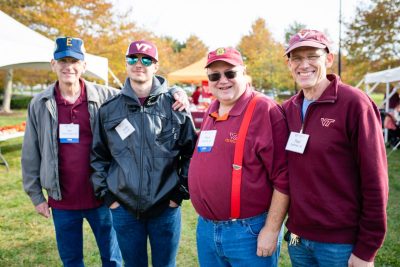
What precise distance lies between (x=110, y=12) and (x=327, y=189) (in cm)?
2020

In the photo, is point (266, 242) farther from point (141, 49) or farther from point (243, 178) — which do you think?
point (141, 49)

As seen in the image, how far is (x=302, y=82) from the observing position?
2.00 metres

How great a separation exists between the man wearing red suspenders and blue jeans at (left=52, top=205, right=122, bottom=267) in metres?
1.18

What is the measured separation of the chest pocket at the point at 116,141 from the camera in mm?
2588

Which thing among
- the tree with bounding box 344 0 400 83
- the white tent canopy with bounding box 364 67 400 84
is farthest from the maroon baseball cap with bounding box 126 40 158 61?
the tree with bounding box 344 0 400 83

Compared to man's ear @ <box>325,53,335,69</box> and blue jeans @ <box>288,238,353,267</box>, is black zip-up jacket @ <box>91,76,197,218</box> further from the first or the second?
man's ear @ <box>325,53,335,69</box>

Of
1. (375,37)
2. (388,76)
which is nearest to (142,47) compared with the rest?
(388,76)

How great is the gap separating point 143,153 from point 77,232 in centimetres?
100

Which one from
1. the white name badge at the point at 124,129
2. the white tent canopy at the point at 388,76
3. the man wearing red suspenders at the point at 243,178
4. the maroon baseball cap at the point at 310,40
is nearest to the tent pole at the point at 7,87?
the white tent canopy at the point at 388,76

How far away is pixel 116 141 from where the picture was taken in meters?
2.61

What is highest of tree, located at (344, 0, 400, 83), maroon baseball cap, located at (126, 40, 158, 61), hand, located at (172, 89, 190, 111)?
tree, located at (344, 0, 400, 83)

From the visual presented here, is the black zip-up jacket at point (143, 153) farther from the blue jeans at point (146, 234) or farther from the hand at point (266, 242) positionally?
the hand at point (266, 242)

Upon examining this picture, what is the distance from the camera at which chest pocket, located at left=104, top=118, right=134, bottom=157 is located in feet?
8.49

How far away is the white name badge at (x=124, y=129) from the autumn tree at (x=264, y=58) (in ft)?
86.7
